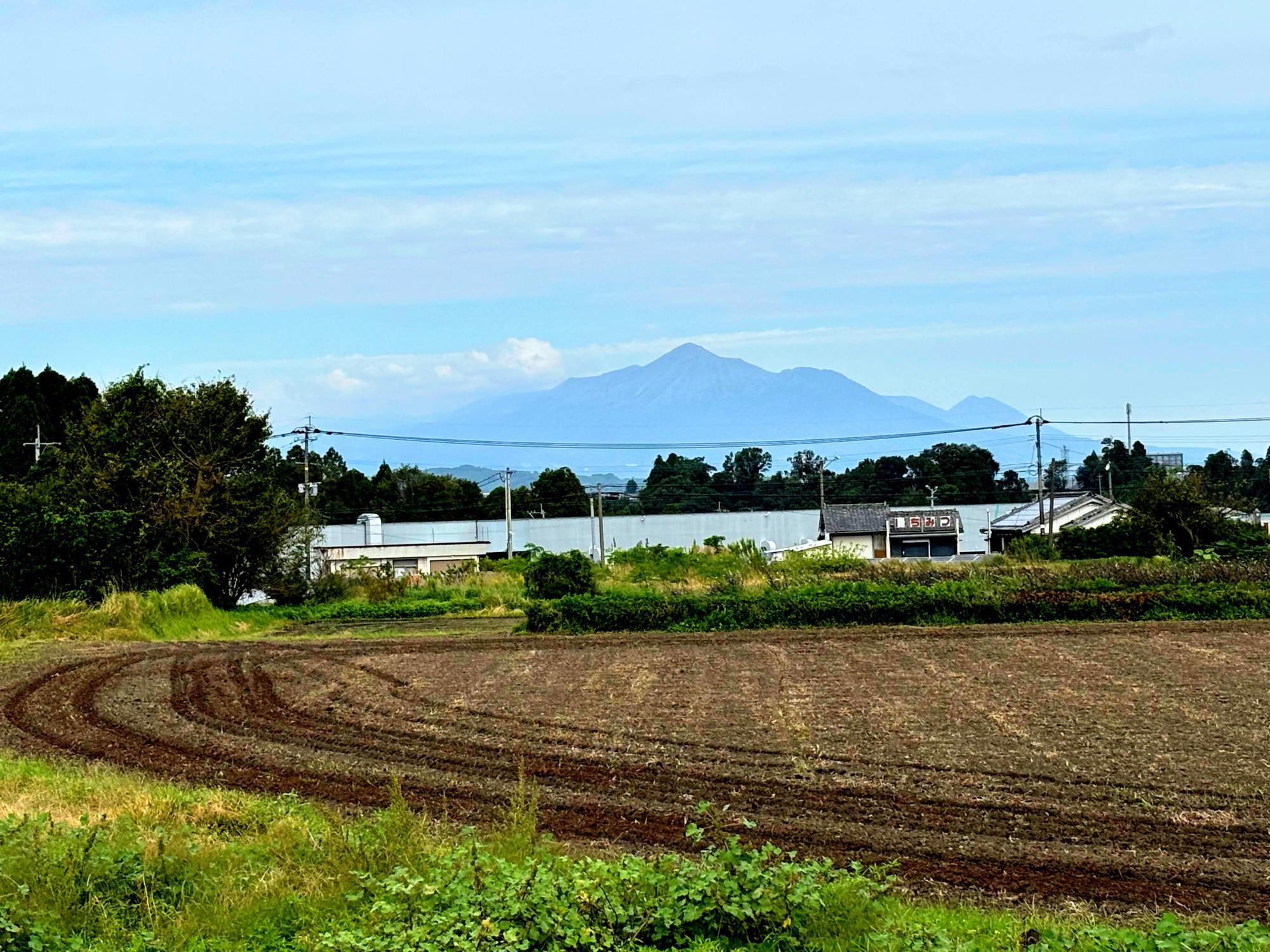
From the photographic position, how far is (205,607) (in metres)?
30.2

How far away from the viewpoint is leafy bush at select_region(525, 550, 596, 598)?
30.4 m

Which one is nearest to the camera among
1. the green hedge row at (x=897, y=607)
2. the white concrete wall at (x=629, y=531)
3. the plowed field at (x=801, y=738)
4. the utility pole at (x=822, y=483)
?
the plowed field at (x=801, y=738)

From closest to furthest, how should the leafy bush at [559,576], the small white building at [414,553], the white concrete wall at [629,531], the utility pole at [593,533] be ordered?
the leafy bush at [559,576] → the small white building at [414,553] → the utility pole at [593,533] → the white concrete wall at [629,531]

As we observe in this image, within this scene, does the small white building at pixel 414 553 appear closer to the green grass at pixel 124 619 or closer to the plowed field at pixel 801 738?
the green grass at pixel 124 619

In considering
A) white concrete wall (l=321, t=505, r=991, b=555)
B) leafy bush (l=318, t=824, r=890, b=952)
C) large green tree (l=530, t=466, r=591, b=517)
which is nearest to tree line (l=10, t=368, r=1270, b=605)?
leafy bush (l=318, t=824, r=890, b=952)

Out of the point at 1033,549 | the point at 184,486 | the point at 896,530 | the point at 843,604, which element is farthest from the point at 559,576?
the point at 896,530

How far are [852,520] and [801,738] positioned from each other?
5187 centimetres

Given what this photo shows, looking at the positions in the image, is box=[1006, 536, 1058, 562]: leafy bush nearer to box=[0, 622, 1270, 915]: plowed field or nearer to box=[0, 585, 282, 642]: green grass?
box=[0, 622, 1270, 915]: plowed field

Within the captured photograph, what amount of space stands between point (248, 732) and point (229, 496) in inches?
737

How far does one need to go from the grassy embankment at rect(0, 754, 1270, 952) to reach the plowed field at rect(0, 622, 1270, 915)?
1782 mm

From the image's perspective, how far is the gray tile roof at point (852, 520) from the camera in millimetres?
63469

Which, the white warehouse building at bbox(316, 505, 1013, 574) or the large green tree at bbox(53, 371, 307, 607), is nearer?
the large green tree at bbox(53, 371, 307, 607)

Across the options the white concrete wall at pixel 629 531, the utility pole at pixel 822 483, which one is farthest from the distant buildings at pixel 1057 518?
the utility pole at pixel 822 483

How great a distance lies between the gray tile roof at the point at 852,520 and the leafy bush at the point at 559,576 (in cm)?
3415
